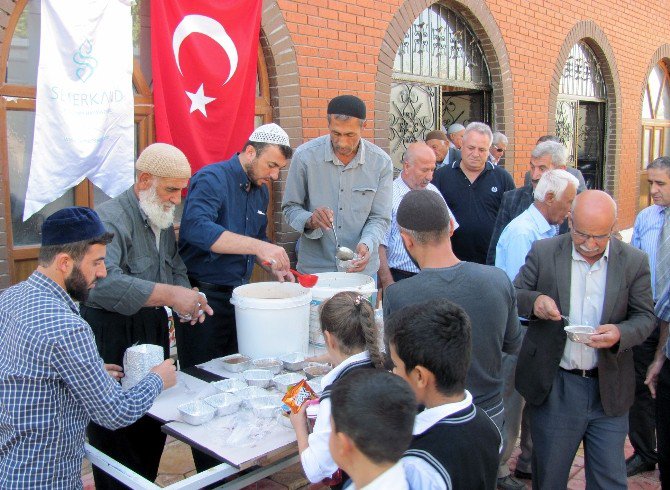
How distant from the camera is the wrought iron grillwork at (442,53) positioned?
7.79m

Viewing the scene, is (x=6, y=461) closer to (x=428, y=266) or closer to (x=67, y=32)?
(x=428, y=266)

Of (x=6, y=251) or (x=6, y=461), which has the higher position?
(x=6, y=251)

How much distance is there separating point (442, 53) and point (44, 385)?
275 inches

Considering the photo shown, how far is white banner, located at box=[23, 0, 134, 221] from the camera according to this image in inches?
166

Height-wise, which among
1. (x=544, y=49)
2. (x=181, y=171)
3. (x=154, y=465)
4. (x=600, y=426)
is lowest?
(x=154, y=465)

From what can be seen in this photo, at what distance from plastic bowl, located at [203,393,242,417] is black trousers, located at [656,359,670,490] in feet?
7.91

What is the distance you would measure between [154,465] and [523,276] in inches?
87.1

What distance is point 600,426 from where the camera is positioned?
314 centimetres

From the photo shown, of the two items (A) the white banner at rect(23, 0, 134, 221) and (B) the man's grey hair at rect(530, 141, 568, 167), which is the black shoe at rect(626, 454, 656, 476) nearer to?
(B) the man's grey hair at rect(530, 141, 568, 167)

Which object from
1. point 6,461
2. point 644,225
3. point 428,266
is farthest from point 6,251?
point 644,225

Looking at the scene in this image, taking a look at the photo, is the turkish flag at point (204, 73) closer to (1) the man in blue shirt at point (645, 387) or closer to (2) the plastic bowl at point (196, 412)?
(2) the plastic bowl at point (196, 412)

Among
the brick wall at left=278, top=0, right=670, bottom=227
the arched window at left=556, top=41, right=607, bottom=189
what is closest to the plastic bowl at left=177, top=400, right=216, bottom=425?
the brick wall at left=278, top=0, right=670, bottom=227

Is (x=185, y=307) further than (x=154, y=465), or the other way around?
(x=154, y=465)

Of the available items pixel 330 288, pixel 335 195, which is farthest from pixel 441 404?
pixel 335 195
